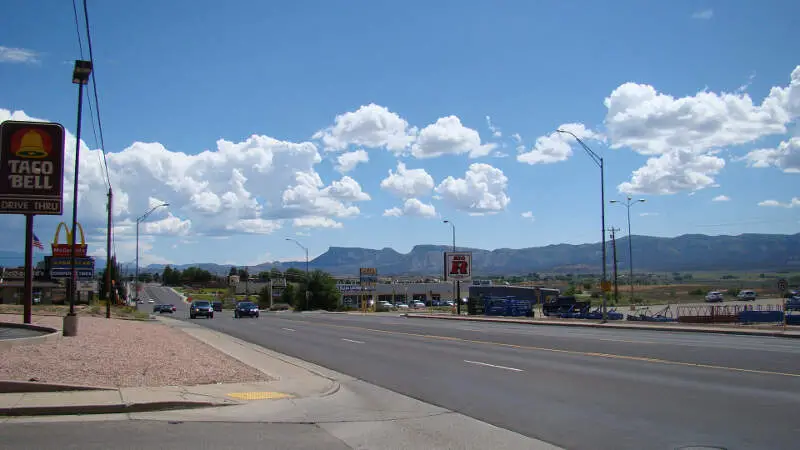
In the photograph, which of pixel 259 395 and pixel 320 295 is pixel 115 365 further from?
pixel 320 295

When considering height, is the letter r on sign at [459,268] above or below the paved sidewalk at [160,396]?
above

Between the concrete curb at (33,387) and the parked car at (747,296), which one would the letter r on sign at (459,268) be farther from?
the concrete curb at (33,387)

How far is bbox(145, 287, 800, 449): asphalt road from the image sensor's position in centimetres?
959

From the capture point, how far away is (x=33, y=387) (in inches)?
443

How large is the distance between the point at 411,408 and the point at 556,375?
16.4 ft

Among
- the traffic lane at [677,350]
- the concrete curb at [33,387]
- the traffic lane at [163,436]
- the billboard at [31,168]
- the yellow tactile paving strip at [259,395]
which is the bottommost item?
the traffic lane at [677,350]

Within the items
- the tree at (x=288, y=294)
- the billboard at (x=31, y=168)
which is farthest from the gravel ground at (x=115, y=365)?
the tree at (x=288, y=294)

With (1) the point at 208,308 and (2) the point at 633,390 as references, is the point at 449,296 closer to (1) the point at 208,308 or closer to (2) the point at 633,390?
(1) the point at 208,308

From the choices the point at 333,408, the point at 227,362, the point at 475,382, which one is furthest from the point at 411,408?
the point at 227,362

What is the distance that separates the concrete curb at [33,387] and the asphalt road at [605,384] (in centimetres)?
586

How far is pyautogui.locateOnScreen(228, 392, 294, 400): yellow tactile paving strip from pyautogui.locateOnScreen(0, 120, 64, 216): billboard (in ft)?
41.4

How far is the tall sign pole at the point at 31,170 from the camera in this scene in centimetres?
2155

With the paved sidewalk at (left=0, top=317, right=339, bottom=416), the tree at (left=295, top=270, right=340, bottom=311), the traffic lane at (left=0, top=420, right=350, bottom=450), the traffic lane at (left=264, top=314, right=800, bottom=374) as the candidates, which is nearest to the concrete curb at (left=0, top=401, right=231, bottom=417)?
the paved sidewalk at (left=0, top=317, right=339, bottom=416)

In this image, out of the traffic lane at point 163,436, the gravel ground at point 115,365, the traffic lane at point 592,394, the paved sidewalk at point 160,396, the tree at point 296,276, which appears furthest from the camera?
the tree at point 296,276
